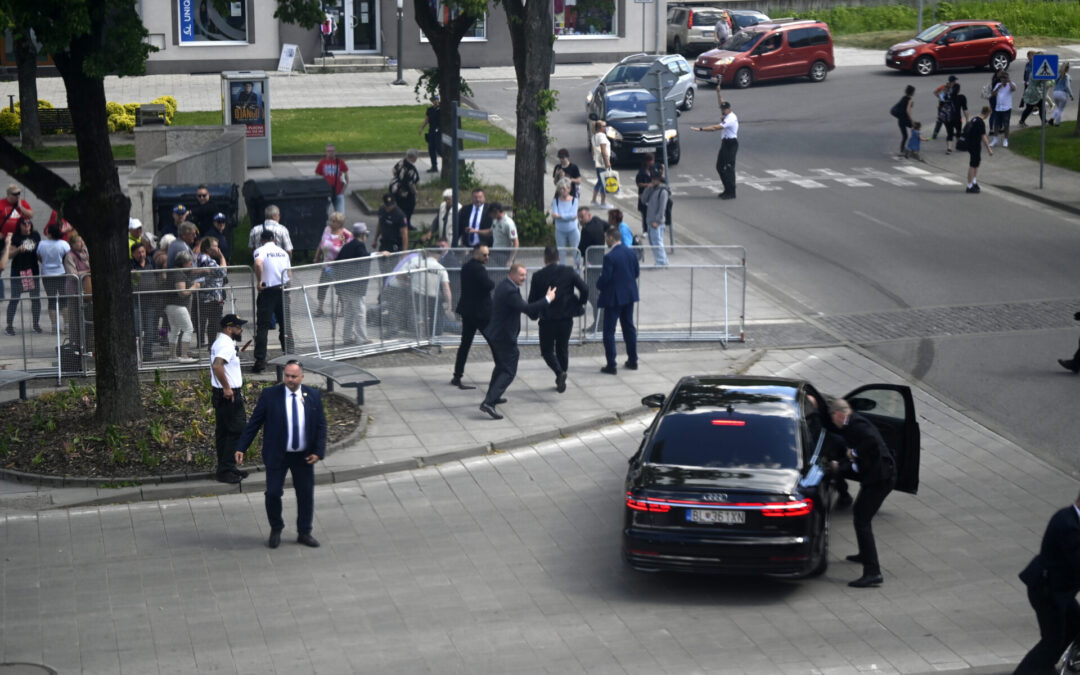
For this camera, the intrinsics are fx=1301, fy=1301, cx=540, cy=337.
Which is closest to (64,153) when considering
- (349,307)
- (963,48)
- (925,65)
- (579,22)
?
(349,307)

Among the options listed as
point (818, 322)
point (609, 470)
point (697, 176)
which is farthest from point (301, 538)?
point (697, 176)

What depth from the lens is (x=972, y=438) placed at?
14.6 meters

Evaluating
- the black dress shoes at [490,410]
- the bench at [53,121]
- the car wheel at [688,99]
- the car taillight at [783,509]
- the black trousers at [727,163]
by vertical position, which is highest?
the car wheel at [688,99]

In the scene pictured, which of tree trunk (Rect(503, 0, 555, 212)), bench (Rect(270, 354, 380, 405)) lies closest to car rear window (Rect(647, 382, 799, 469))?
bench (Rect(270, 354, 380, 405))

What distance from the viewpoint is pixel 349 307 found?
677 inches

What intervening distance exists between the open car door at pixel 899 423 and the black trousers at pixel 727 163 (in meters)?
14.8

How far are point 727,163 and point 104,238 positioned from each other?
15.8 meters

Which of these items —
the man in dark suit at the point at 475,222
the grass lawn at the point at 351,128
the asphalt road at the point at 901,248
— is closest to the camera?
the asphalt road at the point at 901,248

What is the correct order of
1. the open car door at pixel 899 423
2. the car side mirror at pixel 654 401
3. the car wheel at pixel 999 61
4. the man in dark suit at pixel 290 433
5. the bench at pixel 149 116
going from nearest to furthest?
1. the man in dark suit at pixel 290 433
2. the open car door at pixel 899 423
3. the car side mirror at pixel 654 401
4. the bench at pixel 149 116
5. the car wheel at pixel 999 61

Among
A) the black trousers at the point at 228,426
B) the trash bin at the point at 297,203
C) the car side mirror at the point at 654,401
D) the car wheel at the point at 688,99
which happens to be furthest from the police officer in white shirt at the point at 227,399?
the car wheel at the point at 688,99

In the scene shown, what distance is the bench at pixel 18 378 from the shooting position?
14562 millimetres

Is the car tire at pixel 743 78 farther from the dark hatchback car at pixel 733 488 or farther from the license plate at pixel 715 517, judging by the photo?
the license plate at pixel 715 517

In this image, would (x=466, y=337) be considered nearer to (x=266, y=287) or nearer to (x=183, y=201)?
(x=266, y=287)

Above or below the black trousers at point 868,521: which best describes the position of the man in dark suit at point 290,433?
A: above
